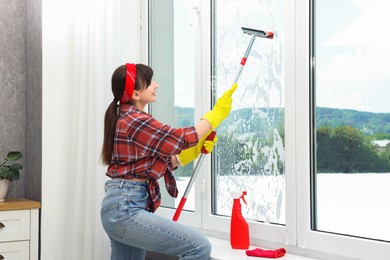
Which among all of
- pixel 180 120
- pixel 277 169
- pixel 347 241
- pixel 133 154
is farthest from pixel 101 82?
pixel 347 241

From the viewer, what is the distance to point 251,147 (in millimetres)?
2520

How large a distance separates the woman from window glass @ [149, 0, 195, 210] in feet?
2.36

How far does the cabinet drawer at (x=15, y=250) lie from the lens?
8.96 ft

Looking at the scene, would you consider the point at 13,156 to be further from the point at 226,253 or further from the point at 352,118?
the point at 352,118

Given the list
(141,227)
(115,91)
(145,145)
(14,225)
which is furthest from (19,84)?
(141,227)

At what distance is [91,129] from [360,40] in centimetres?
148

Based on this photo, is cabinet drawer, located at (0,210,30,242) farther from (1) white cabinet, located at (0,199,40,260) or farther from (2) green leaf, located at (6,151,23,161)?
(2) green leaf, located at (6,151,23,161)

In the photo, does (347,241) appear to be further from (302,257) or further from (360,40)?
(360,40)

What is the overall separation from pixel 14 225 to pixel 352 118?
175 centimetres

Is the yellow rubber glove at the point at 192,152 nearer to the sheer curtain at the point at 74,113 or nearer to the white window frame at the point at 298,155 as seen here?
the white window frame at the point at 298,155

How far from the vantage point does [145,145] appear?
2.07m

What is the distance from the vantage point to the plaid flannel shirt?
2053 millimetres

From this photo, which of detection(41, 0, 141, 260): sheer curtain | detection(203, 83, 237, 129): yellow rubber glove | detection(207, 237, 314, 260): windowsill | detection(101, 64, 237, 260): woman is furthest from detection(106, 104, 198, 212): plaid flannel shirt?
detection(41, 0, 141, 260): sheer curtain

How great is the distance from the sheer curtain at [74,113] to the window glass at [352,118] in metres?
1.20
